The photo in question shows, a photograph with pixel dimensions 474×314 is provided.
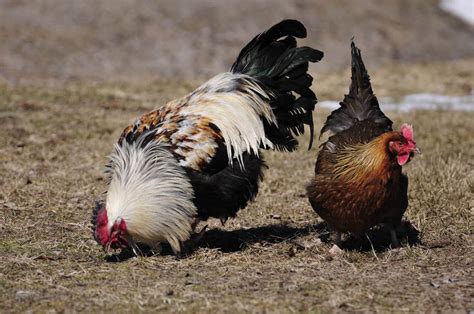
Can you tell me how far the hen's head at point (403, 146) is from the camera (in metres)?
5.84

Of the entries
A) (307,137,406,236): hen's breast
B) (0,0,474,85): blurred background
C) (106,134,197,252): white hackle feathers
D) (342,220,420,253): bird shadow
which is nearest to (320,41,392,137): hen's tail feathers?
(307,137,406,236): hen's breast

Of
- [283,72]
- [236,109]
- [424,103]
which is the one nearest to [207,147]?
[236,109]

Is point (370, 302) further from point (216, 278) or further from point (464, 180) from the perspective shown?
point (464, 180)

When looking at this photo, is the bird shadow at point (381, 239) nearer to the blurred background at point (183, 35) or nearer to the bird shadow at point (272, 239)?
the bird shadow at point (272, 239)

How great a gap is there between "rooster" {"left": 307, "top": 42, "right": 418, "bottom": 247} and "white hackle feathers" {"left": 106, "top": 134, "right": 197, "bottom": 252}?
1.14 m

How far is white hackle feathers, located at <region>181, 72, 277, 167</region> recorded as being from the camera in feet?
21.7

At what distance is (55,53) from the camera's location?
61.5 feet

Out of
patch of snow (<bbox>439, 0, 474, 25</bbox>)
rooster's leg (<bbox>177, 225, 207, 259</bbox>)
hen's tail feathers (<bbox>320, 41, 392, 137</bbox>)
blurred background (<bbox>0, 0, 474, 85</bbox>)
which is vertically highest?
patch of snow (<bbox>439, 0, 474, 25</bbox>)

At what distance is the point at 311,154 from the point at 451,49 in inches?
542

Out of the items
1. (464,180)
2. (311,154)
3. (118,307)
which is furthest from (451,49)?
(118,307)

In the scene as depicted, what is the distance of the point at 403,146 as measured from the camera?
19.2 feet

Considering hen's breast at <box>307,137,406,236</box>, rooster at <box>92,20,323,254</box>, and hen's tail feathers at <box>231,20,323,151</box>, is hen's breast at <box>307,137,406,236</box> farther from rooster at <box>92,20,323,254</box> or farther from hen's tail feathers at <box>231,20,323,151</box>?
hen's tail feathers at <box>231,20,323,151</box>

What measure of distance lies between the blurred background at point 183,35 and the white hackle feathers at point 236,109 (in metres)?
10.4

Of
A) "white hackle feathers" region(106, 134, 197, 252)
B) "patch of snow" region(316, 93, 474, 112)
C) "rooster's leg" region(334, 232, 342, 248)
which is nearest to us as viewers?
"white hackle feathers" region(106, 134, 197, 252)
